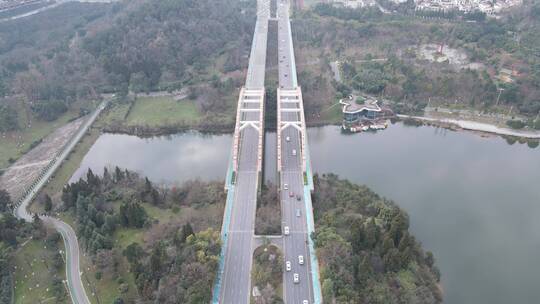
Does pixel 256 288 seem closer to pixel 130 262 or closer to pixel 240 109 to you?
pixel 130 262

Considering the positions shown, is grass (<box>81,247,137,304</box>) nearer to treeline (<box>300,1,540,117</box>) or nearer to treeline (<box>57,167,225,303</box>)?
treeline (<box>57,167,225,303</box>)

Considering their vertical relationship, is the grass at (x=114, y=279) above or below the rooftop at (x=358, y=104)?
below

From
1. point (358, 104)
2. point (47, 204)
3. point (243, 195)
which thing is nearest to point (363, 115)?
point (358, 104)

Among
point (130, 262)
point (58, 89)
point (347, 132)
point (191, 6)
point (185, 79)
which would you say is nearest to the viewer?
point (130, 262)

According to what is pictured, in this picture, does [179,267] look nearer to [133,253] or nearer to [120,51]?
[133,253]

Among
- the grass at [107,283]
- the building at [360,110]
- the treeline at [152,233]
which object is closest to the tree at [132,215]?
the treeline at [152,233]

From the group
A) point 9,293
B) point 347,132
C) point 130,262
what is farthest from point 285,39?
point 9,293

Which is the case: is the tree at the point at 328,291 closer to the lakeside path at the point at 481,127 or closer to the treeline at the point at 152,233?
the treeline at the point at 152,233
